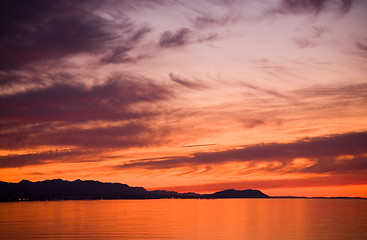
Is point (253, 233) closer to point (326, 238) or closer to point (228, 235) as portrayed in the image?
point (228, 235)

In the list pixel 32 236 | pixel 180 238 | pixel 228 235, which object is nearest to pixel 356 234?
pixel 228 235

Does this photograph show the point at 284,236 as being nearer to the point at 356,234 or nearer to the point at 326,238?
the point at 326,238

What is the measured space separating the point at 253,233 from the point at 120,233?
23.9 m

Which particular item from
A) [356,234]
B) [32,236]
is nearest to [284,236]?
[356,234]

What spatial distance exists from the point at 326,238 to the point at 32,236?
160 ft

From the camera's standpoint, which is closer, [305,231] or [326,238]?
[326,238]

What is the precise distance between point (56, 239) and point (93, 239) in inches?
233

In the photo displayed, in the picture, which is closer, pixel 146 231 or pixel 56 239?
pixel 56 239

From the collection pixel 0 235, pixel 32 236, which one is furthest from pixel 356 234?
pixel 0 235

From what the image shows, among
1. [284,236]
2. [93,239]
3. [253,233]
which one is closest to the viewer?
[93,239]

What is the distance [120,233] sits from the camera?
72.8m

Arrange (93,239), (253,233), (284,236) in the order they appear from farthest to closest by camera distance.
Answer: (253,233) → (284,236) → (93,239)

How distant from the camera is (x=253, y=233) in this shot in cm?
7469

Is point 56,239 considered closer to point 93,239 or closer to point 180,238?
point 93,239
